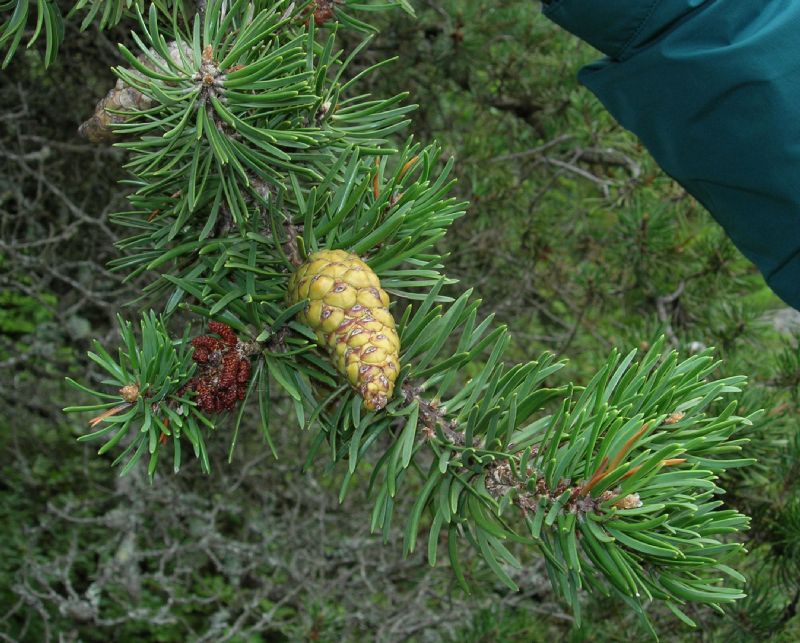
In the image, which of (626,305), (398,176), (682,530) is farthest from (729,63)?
(626,305)

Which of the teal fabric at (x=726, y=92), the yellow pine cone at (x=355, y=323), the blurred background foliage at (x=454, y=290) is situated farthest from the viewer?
the blurred background foliage at (x=454, y=290)

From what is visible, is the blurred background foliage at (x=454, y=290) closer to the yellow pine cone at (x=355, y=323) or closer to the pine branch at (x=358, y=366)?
the pine branch at (x=358, y=366)

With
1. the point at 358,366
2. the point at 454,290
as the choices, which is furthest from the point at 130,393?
the point at 454,290

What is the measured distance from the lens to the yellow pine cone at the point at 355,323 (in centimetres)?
48

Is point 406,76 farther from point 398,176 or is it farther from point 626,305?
point 398,176

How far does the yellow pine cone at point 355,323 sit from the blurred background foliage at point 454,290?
2.28 ft

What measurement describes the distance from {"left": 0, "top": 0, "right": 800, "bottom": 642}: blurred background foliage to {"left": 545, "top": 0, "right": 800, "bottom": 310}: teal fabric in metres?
0.37

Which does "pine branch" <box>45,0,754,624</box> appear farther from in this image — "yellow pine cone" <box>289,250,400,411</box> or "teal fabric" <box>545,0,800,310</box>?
"teal fabric" <box>545,0,800,310</box>

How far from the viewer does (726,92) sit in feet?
2.33

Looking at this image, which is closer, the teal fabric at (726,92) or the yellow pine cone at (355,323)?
the yellow pine cone at (355,323)

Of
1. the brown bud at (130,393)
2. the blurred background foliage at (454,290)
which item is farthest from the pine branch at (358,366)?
the blurred background foliage at (454,290)

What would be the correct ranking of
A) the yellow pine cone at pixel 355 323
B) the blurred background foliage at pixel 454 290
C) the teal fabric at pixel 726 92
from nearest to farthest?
1. the yellow pine cone at pixel 355 323
2. the teal fabric at pixel 726 92
3. the blurred background foliage at pixel 454 290

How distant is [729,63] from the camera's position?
70 centimetres

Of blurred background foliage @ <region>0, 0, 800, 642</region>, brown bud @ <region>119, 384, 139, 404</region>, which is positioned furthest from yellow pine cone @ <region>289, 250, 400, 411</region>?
blurred background foliage @ <region>0, 0, 800, 642</region>
